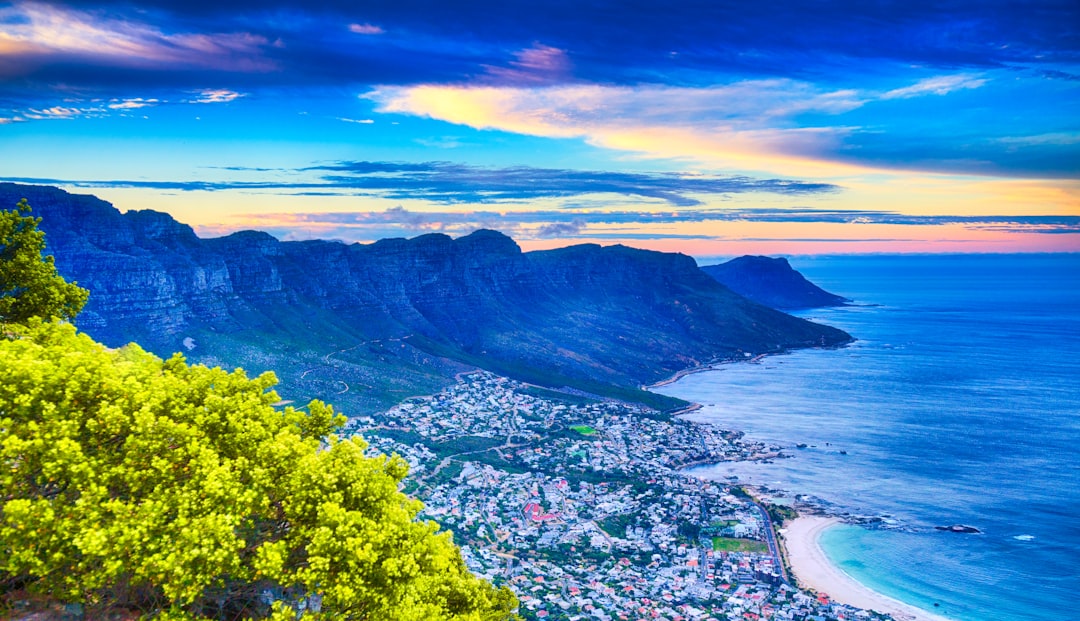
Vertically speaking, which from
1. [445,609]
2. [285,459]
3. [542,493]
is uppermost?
[285,459]

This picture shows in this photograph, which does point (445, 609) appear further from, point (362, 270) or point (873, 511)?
point (362, 270)

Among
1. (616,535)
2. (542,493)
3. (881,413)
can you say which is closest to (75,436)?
(616,535)

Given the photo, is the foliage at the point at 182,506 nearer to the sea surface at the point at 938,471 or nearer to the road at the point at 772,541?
the road at the point at 772,541

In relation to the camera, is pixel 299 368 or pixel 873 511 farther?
pixel 299 368

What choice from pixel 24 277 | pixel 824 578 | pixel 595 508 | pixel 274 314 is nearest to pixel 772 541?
pixel 824 578

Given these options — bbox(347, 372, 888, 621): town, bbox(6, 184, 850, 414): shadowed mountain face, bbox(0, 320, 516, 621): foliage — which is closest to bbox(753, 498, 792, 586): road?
bbox(347, 372, 888, 621): town

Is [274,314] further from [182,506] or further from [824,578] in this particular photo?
[182,506]
